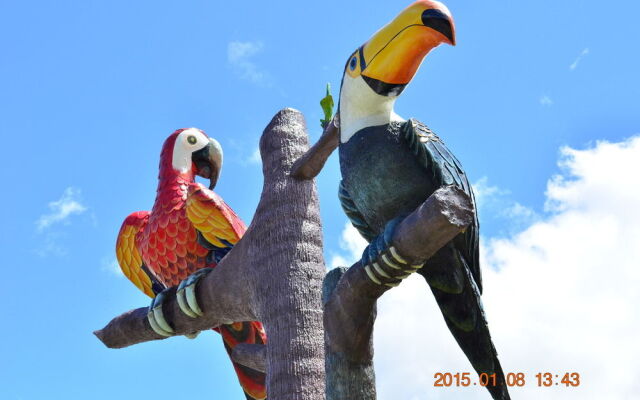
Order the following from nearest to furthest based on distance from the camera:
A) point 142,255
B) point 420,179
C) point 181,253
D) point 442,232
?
point 442,232, point 420,179, point 181,253, point 142,255

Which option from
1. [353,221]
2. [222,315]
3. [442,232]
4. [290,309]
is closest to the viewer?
[442,232]

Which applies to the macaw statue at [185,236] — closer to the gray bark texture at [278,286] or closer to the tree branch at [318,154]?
the gray bark texture at [278,286]

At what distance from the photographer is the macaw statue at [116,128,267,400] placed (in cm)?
371

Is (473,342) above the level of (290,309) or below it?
below

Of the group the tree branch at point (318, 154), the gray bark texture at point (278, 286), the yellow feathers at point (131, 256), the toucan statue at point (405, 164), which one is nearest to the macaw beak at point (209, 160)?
the yellow feathers at point (131, 256)

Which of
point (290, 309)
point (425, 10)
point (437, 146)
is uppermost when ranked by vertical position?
point (425, 10)

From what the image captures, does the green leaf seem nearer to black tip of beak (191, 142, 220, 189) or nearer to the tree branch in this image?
the tree branch

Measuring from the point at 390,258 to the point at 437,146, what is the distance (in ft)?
1.76

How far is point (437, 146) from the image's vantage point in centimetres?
238

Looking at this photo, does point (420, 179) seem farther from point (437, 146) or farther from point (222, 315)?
point (222, 315)

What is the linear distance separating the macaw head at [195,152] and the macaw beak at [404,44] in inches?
104

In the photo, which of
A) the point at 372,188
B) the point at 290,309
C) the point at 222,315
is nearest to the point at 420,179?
the point at 372,188

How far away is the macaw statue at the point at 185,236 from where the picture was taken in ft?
12.2

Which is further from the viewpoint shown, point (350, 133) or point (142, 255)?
point (142, 255)
